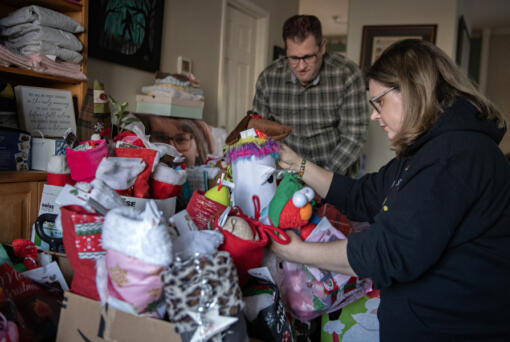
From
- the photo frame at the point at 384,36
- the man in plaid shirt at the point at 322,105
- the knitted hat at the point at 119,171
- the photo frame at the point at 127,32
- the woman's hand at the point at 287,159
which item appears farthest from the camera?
the photo frame at the point at 384,36

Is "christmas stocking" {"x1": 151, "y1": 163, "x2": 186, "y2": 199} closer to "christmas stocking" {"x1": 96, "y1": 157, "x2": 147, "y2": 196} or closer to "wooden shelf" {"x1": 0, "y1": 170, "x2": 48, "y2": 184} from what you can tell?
"christmas stocking" {"x1": 96, "y1": 157, "x2": 147, "y2": 196}

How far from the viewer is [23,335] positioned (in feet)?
3.11

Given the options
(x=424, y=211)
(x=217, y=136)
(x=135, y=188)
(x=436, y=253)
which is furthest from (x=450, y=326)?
(x=217, y=136)

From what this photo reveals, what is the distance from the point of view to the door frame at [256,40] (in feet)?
12.8

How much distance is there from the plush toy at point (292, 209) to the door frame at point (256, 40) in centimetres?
296

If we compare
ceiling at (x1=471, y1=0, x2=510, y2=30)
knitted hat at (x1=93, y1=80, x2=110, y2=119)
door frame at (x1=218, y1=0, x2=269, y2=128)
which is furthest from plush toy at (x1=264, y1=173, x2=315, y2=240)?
ceiling at (x1=471, y1=0, x2=510, y2=30)

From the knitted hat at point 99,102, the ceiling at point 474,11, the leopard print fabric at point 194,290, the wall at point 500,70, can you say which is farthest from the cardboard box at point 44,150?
the wall at point 500,70

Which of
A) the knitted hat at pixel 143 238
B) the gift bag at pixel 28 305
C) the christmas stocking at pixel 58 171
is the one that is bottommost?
the gift bag at pixel 28 305

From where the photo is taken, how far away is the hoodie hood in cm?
91

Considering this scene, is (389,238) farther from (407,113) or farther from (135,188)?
(135,188)

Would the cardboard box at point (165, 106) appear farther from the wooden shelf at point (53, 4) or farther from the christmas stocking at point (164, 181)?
the christmas stocking at point (164, 181)

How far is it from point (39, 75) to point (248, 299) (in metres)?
1.53

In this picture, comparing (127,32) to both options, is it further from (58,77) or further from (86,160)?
(86,160)

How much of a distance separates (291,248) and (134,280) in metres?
0.39
